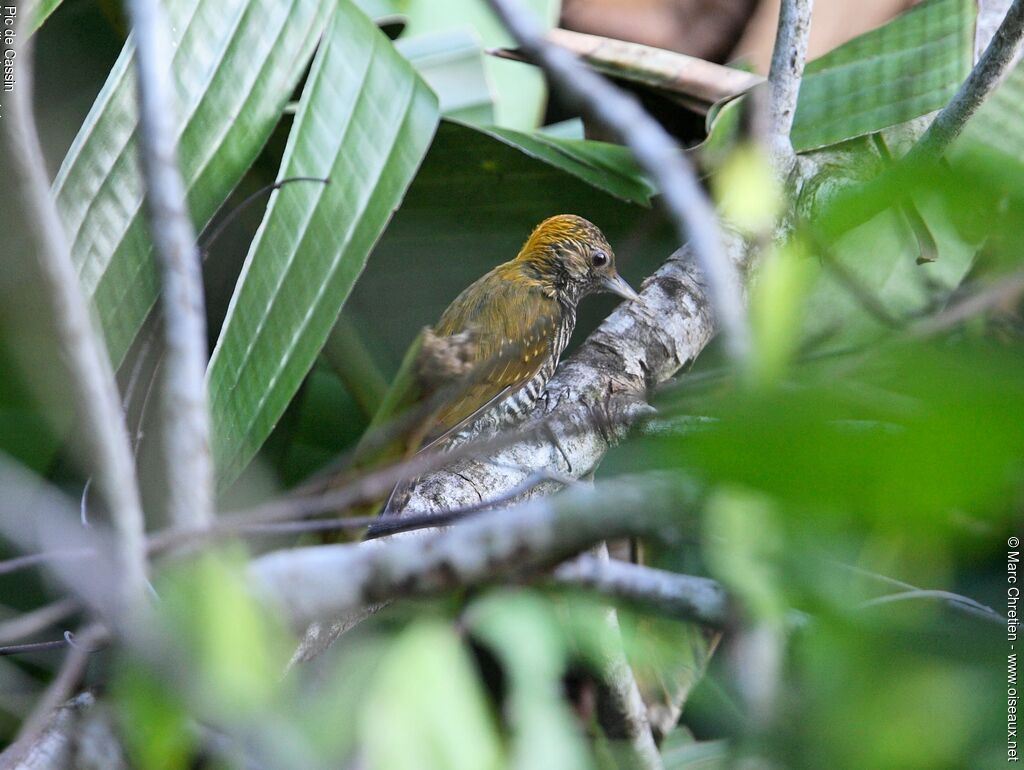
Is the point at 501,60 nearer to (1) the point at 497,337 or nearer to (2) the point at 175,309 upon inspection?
(1) the point at 497,337

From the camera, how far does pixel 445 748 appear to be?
576mm

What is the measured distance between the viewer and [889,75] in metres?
1.72

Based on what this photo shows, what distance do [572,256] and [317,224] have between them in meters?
0.66

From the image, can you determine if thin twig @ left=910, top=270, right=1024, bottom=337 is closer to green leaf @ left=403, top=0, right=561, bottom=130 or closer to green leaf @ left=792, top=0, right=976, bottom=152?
green leaf @ left=792, top=0, right=976, bottom=152

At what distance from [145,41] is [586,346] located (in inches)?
49.2

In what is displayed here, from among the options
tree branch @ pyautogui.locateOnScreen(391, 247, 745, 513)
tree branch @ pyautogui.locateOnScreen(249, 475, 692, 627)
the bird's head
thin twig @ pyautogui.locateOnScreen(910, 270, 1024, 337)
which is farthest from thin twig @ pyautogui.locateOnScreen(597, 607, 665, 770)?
thin twig @ pyautogui.locateOnScreen(910, 270, 1024, 337)

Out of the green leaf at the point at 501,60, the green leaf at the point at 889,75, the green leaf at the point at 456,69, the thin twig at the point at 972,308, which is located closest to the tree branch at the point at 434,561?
the thin twig at the point at 972,308

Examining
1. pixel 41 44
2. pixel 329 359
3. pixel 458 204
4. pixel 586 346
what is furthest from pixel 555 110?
pixel 41 44

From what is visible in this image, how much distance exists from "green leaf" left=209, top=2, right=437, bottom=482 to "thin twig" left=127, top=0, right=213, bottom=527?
2.49 feet

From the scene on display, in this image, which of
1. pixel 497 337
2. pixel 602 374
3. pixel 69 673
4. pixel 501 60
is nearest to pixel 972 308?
pixel 69 673

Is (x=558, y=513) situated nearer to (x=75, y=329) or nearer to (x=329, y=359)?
(x=75, y=329)

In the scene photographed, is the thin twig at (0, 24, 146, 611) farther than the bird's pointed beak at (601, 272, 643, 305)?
No

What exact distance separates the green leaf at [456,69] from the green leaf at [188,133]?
0.48 metres

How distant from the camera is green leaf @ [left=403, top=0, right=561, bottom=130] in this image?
221 centimetres
